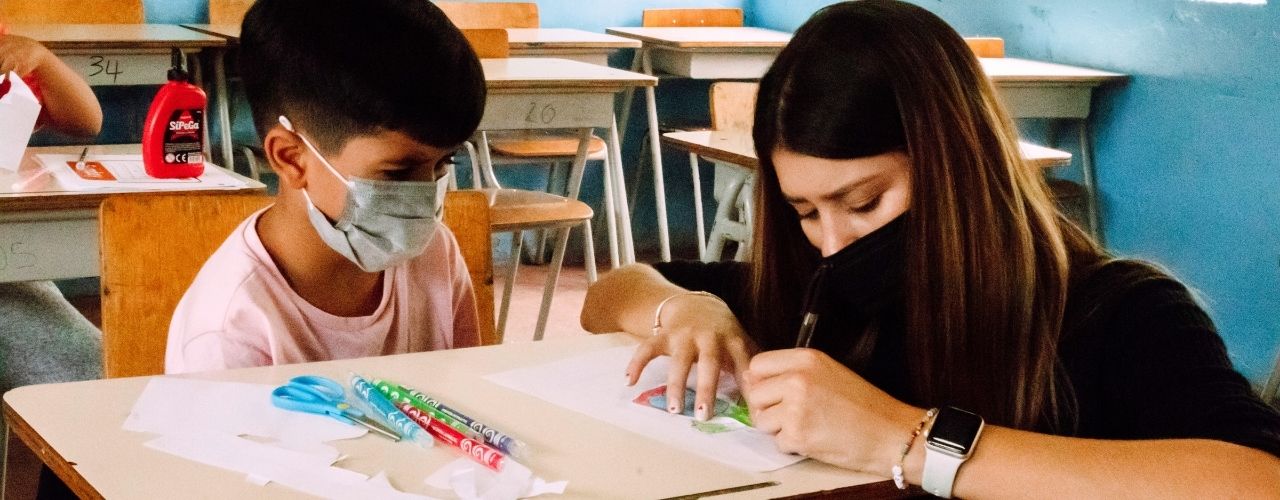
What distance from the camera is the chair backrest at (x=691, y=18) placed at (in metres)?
5.45

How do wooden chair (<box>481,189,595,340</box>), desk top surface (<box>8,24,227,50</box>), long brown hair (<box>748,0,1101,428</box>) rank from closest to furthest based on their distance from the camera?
1. long brown hair (<box>748,0,1101,428</box>)
2. wooden chair (<box>481,189,595,340</box>)
3. desk top surface (<box>8,24,227,50</box>)

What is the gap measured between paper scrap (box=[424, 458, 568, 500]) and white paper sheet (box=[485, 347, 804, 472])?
147 millimetres

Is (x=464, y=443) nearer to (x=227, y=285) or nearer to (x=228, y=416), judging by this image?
(x=228, y=416)

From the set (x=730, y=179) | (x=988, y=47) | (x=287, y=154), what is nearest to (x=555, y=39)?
(x=730, y=179)

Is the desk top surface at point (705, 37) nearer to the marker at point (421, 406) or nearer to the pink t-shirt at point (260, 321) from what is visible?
the pink t-shirt at point (260, 321)

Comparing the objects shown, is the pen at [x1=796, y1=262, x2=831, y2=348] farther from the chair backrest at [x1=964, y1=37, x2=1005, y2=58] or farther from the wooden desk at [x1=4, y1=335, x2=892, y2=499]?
→ the chair backrest at [x1=964, y1=37, x2=1005, y2=58]

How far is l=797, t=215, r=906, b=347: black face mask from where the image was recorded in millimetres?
1198

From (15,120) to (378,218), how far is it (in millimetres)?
1075

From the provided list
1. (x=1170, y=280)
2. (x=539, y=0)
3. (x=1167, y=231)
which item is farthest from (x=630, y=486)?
(x=539, y=0)

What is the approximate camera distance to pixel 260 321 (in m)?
1.34

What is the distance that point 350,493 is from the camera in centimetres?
94

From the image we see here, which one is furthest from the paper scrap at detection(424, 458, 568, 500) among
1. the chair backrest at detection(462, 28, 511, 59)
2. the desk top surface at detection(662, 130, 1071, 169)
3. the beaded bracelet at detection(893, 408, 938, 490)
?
the chair backrest at detection(462, 28, 511, 59)

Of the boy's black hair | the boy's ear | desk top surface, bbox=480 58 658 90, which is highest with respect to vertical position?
the boy's black hair

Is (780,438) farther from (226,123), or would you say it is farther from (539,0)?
(539,0)
